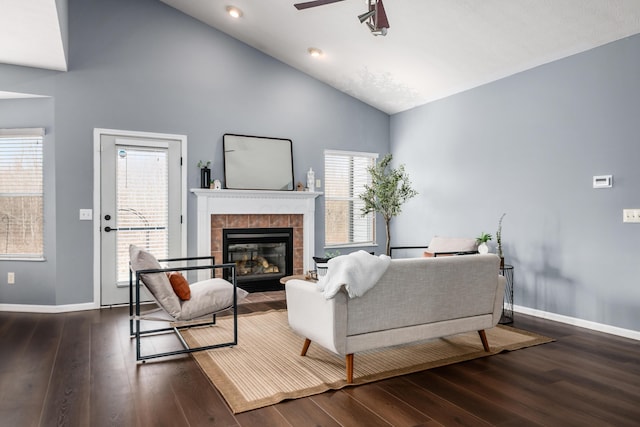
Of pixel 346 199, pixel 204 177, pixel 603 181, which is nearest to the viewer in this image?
pixel 603 181

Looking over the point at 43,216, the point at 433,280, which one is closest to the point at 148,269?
the point at 433,280

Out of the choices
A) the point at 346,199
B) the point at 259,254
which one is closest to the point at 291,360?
the point at 259,254

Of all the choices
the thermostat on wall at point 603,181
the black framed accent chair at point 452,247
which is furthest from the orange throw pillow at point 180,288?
the thermostat on wall at point 603,181

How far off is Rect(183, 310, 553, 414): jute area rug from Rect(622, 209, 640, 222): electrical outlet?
1322 mm

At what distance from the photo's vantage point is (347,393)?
2619 millimetres

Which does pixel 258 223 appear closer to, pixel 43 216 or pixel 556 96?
pixel 43 216

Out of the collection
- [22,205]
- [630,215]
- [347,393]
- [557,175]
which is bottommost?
[347,393]

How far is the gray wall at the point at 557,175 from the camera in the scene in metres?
3.92

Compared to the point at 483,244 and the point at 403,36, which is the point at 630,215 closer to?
the point at 483,244

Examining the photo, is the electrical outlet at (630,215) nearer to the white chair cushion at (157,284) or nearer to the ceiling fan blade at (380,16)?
the ceiling fan blade at (380,16)

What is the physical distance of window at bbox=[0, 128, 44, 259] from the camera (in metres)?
4.81

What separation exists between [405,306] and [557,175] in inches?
105

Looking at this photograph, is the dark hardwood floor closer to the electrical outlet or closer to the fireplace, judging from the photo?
the electrical outlet

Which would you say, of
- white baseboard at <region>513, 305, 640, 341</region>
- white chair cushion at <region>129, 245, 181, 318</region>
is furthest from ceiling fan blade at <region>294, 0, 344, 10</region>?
white baseboard at <region>513, 305, 640, 341</region>
